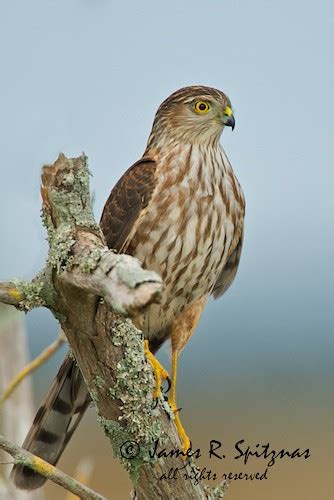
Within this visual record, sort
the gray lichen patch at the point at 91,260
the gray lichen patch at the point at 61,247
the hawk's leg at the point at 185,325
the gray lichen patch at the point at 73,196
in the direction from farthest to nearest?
the hawk's leg at the point at 185,325, the gray lichen patch at the point at 73,196, the gray lichen patch at the point at 61,247, the gray lichen patch at the point at 91,260

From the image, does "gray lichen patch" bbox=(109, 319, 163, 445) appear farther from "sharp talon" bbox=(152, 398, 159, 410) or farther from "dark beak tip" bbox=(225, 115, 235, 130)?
"dark beak tip" bbox=(225, 115, 235, 130)

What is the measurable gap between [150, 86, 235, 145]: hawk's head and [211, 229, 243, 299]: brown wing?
1.85 ft

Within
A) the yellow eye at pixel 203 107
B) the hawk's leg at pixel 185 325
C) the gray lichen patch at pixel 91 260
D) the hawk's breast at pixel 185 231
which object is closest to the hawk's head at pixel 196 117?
the yellow eye at pixel 203 107

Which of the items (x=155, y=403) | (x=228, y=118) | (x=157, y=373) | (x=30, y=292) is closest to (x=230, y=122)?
(x=228, y=118)

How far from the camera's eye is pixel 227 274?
16.0 feet

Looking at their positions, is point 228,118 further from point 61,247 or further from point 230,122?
point 61,247

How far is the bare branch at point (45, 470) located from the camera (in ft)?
10.2

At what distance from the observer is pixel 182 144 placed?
484cm

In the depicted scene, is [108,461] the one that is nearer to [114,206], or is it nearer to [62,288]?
[114,206]

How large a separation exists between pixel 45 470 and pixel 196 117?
223 centimetres

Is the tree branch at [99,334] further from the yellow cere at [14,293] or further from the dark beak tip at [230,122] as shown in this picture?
the dark beak tip at [230,122]

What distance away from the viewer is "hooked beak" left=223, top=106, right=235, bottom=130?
15.9ft

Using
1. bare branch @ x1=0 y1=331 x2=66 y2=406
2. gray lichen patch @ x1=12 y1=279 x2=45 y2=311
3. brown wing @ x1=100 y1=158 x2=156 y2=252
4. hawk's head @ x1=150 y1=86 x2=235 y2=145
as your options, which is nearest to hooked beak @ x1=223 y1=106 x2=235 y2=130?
hawk's head @ x1=150 y1=86 x2=235 y2=145

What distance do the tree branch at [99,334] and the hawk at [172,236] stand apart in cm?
71
